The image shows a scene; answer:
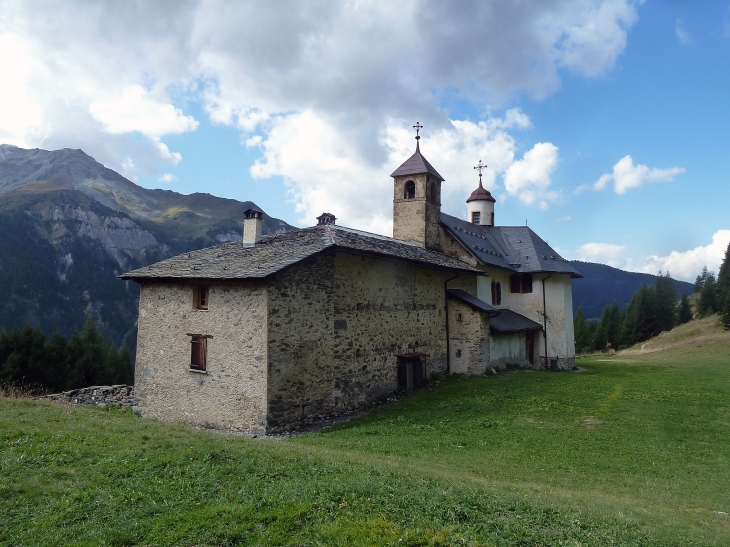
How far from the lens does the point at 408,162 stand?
28469 mm

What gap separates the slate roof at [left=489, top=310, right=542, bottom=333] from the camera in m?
26.2

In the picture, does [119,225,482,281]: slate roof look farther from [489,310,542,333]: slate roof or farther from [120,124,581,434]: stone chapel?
[489,310,542,333]: slate roof

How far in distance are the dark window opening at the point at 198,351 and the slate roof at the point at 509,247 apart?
16.6 m

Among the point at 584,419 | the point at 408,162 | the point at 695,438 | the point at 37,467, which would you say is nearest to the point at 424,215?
the point at 408,162

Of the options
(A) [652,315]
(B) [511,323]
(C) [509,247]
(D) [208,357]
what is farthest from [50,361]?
(A) [652,315]

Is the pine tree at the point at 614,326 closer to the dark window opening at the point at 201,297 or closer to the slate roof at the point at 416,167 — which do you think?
the slate roof at the point at 416,167

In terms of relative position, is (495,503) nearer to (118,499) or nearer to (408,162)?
(118,499)

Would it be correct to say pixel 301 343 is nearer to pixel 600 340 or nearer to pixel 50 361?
pixel 50 361

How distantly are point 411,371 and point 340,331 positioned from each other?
17.6 ft

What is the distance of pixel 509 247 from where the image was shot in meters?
32.8

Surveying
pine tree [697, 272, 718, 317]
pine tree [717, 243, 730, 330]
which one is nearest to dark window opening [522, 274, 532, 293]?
pine tree [717, 243, 730, 330]

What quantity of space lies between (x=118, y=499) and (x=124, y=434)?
13.1ft

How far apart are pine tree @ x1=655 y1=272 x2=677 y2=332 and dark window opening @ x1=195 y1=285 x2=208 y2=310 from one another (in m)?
76.0

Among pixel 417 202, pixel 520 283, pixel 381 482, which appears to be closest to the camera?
pixel 381 482
